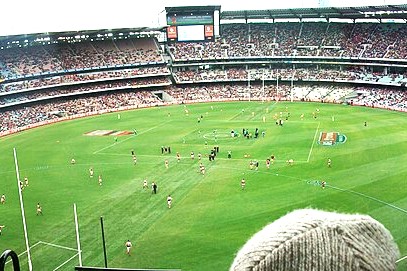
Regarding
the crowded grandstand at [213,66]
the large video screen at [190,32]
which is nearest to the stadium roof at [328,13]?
the crowded grandstand at [213,66]

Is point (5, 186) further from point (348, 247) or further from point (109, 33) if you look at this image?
point (109, 33)

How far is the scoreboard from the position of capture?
8756cm

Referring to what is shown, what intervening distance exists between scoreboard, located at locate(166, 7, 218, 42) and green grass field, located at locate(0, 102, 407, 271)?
1408 inches

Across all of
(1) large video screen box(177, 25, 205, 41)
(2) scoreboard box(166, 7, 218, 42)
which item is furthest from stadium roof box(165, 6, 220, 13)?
(1) large video screen box(177, 25, 205, 41)

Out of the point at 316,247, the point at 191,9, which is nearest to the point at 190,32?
the point at 191,9

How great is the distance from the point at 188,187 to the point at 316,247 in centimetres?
3069

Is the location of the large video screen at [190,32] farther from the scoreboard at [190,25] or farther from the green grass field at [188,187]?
the green grass field at [188,187]

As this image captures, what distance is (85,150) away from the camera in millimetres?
47062

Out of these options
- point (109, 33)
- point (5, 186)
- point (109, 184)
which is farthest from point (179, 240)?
point (109, 33)

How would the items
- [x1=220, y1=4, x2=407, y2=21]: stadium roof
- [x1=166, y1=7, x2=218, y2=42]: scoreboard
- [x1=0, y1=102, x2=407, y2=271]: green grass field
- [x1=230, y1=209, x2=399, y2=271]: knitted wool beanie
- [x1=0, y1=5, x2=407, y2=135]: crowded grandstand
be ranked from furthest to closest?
[x1=166, y1=7, x2=218, y2=42]: scoreboard, [x1=0, y1=5, x2=407, y2=135]: crowded grandstand, [x1=220, y1=4, x2=407, y2=21]: stadium roof, [x1=0, y1=102, x2=407, y2=271]: green grass field, [x1=230, y1=209, x2=399, y2=271]: knitted wool beanie

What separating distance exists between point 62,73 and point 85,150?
3716cm

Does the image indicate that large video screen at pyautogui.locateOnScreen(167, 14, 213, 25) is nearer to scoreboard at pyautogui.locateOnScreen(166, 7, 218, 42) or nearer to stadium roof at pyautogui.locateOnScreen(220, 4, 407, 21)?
scoreboard at pyautogui.locateOnScreen(166, 7, 218, 42)

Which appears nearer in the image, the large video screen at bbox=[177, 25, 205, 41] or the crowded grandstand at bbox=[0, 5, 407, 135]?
the crowded grandstand at bbox=[0, 5, 407, 135]

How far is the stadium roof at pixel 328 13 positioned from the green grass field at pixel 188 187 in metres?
23.5
